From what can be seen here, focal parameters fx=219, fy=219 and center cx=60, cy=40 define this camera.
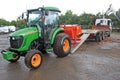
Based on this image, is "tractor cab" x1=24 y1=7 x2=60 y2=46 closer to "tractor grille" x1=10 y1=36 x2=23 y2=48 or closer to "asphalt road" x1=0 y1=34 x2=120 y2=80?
"tractor grille" x1=10 y1=36 x2=23 y2=48

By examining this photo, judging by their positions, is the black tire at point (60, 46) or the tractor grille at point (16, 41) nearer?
the tractor grille at point (16, 41)

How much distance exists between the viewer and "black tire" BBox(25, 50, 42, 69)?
837 cm

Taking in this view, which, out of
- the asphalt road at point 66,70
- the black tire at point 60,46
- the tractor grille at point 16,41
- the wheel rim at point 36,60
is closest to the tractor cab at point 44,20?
the black tire at point 60,46

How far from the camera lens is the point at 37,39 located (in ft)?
32.6

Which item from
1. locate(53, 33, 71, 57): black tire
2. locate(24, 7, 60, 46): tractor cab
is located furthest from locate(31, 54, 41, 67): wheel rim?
locate(53, 33, 71, 57): black tire

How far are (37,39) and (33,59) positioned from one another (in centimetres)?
156

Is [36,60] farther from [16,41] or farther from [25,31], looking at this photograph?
[25,31]

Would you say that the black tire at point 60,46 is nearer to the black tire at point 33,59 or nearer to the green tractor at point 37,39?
the green tractor at point 37,39

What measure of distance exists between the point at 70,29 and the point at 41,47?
2.99 metres

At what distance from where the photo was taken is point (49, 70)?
851 centimetres

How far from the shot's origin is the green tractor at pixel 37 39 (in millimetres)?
8883

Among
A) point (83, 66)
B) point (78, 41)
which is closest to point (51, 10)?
point (83, 66)

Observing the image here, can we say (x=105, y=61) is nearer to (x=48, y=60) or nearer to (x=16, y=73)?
(x=48, y=60)

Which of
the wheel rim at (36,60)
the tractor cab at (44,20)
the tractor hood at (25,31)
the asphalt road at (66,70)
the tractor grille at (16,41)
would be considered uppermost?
the tractor cab at (44,20)
